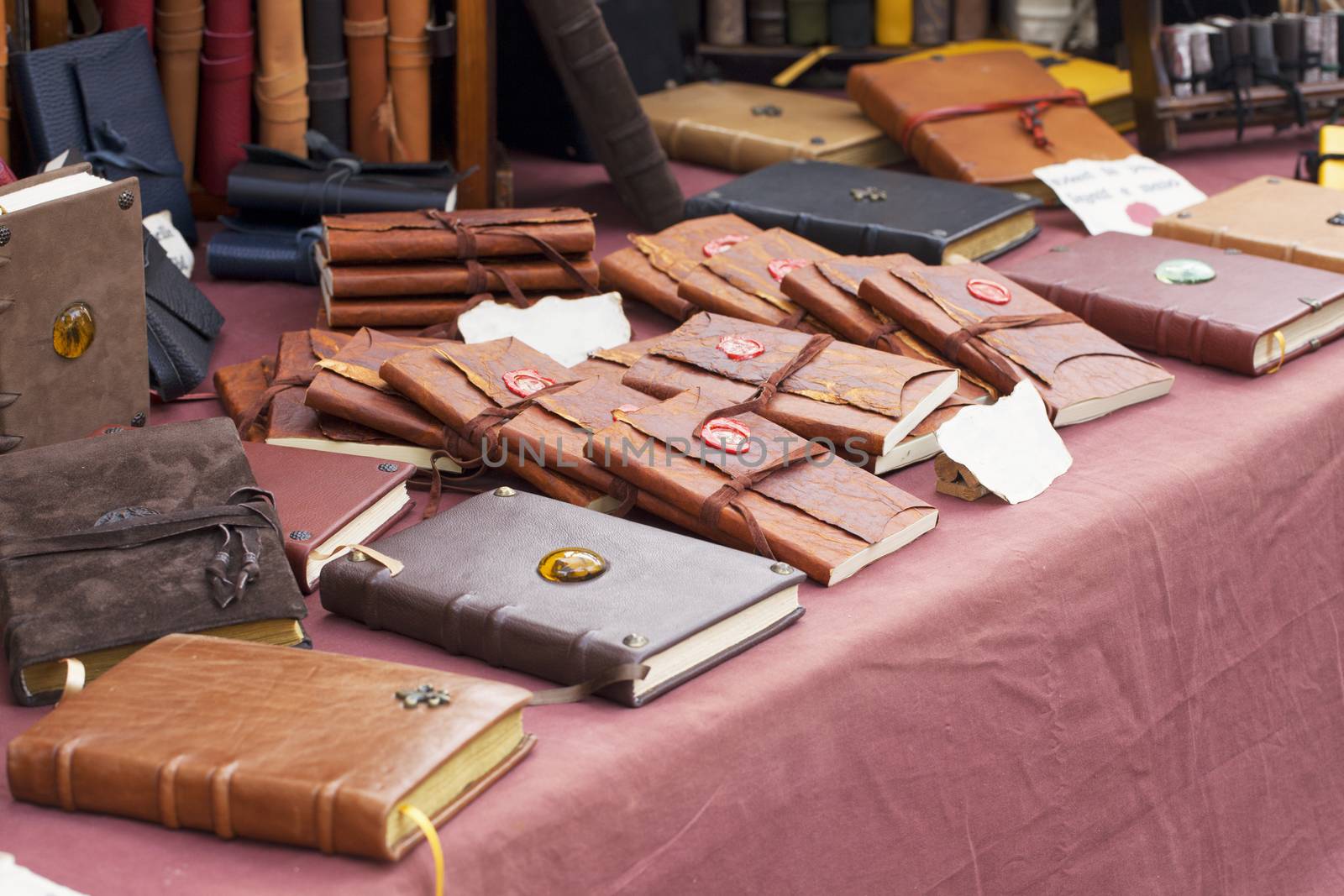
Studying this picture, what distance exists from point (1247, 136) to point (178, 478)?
2920mm

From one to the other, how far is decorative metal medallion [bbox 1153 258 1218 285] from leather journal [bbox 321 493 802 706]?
3.78 feet

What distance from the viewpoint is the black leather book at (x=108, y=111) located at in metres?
2.40

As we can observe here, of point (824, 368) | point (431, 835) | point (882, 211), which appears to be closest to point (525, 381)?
point (824, 368)

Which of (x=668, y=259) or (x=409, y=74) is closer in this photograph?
(x=668, y=259)

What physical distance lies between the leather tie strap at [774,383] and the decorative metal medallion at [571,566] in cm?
30

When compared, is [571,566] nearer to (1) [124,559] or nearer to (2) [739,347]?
(1) [124,559]

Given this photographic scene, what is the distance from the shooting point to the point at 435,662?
1.44m

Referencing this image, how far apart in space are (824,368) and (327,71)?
4.66 ft

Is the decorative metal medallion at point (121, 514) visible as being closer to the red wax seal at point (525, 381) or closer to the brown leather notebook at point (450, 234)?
the red wax seal at point (525, 381)

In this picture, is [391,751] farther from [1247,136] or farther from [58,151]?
[1247,136]

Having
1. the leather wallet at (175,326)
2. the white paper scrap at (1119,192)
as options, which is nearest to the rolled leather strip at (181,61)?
the leather wallet at (175,326)

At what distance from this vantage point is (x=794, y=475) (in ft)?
5.57

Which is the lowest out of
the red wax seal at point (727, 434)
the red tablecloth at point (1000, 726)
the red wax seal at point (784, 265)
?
the red tablecloth at point (1000, 726)

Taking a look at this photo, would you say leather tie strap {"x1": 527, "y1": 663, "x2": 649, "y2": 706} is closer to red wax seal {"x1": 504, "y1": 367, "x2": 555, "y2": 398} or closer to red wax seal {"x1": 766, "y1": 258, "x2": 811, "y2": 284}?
red wax seal {"x1": 504, "y1": 367, "x2": 555, "y2": 398}
